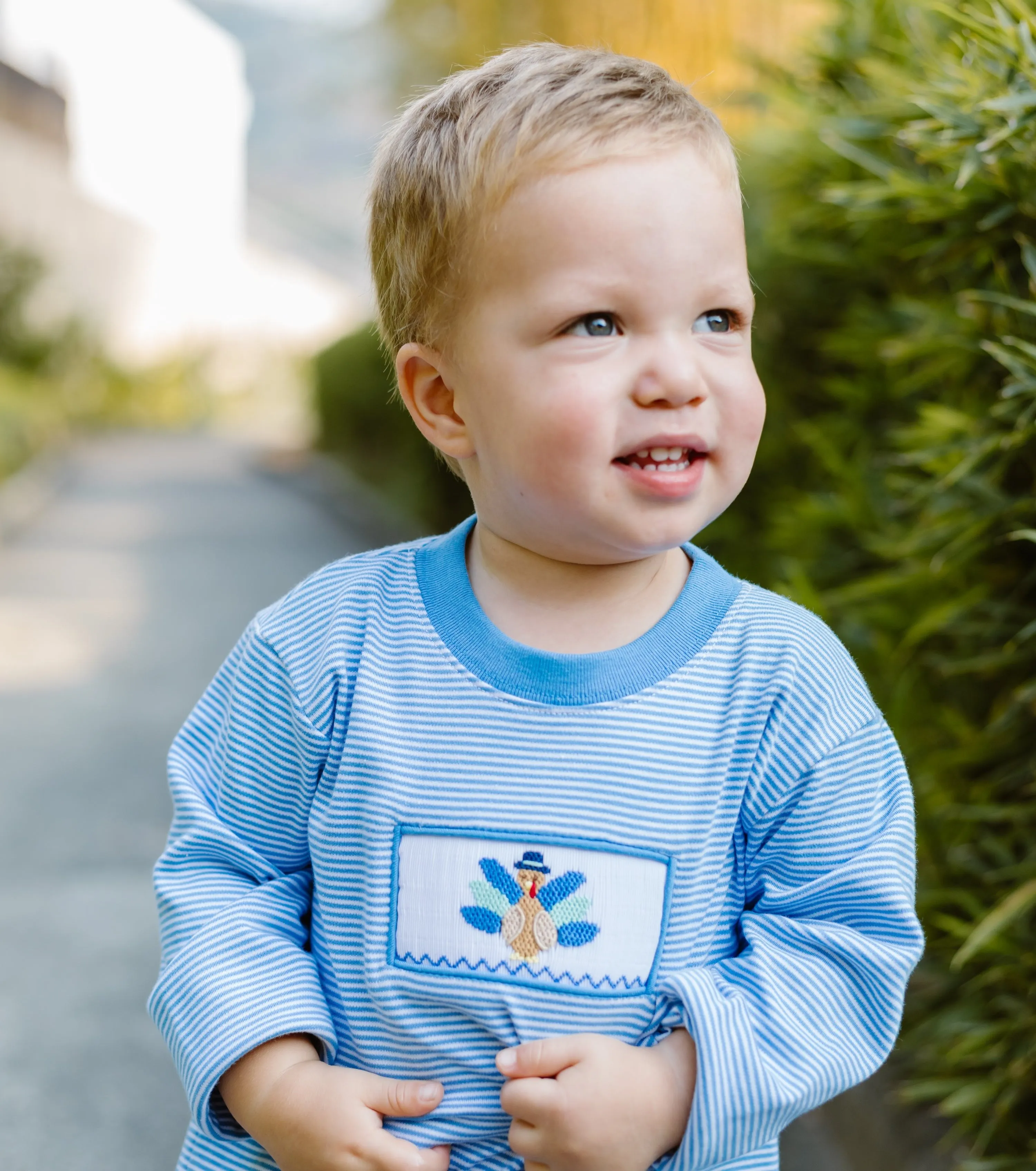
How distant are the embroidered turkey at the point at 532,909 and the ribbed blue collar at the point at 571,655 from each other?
16 centimetres

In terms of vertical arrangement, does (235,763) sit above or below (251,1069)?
above

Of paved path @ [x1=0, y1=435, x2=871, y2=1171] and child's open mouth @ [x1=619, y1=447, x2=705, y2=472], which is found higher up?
child's open mouth @ [x1=619, y1=447, x2=705, y2=472]

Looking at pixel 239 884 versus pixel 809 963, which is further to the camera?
pixel 239 884

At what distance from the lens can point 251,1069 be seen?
1.25 m

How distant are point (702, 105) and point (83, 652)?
517 centimetres

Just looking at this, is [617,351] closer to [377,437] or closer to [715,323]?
[715,323]

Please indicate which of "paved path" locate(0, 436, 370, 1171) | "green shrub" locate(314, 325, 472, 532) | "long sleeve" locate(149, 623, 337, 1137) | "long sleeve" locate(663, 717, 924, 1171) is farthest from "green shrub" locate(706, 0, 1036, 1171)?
"green shrub" locate(314, 325, 472, 532)

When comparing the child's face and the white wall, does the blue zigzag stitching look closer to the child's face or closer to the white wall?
the child's face

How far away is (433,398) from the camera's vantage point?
1.33 m

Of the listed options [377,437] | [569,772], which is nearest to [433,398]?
[569,772]

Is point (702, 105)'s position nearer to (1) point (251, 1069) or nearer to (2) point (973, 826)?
(1) point (251, 1069)

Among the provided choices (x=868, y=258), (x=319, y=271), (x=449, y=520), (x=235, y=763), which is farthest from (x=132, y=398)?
(x=235, y=763)

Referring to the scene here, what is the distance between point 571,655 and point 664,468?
0.20m

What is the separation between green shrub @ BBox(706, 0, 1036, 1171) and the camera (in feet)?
6.26
